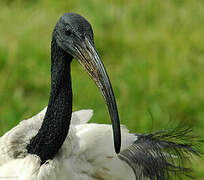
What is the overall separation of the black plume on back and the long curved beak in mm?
499

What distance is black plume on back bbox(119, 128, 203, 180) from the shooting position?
8.47 feet

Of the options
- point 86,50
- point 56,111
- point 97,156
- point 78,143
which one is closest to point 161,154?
point 97,156

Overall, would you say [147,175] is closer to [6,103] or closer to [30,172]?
[30,172]

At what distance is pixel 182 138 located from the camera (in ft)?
9.07

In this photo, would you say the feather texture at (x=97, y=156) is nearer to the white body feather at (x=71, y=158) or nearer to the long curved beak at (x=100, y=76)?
the white body feather at (x=71, y=158)

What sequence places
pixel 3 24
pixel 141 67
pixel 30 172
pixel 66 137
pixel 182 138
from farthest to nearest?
pixel 3 24 < pixel 141 67 < pixel 182 138 < pixel 66 137 < pixel 30 172

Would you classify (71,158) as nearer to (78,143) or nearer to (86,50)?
(78,143)

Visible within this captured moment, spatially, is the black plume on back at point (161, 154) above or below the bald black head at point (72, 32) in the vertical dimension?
below

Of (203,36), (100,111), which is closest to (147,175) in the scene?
(100,111)

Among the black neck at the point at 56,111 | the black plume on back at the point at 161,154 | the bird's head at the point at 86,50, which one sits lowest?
the black plume on back at the point at 161,154

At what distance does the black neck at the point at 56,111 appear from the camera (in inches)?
91.7

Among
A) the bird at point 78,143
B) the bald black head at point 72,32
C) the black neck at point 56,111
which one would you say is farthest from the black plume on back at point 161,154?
the bald black head at point 72,32

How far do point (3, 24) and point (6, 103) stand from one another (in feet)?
4.02

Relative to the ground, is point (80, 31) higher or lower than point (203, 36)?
higher
